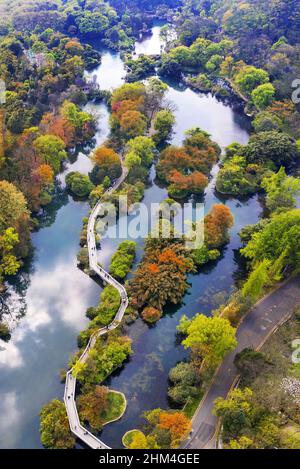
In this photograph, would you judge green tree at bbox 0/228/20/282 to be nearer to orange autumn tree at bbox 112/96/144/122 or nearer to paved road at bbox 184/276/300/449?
paved road at bbox 184/276/300/449

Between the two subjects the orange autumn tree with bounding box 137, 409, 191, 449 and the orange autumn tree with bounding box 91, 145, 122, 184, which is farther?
the orange autumn tree with bounding box 91, 145, 122, 184

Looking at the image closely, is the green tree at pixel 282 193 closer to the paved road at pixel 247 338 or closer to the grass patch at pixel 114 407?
the paved road at pixel 247 338

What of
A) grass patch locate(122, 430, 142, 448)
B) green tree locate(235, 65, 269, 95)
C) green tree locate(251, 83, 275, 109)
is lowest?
grass patch locate(122, 430, 142, 448)

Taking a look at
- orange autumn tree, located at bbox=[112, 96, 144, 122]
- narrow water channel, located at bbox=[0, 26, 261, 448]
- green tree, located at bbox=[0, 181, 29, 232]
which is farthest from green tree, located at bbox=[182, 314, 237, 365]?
orange autumn tree, located at bbox=[112, 96, 144, 122]

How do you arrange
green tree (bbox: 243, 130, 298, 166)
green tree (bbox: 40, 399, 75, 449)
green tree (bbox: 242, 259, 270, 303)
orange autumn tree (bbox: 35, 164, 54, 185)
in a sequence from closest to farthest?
green tree (bbox: 40, 399, 75, 449)
green tree (bbox: 242, 259, 270, 303)
orange autumn tree (bbox: 35, 164, 54, 185)
green tree (bbox: 243, 130, 298, 166)

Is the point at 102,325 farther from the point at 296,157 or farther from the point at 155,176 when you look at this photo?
the point at 296,157

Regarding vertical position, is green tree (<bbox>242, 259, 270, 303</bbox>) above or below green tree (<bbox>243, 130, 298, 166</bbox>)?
below

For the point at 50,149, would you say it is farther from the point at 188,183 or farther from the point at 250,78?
the point at 250,78
